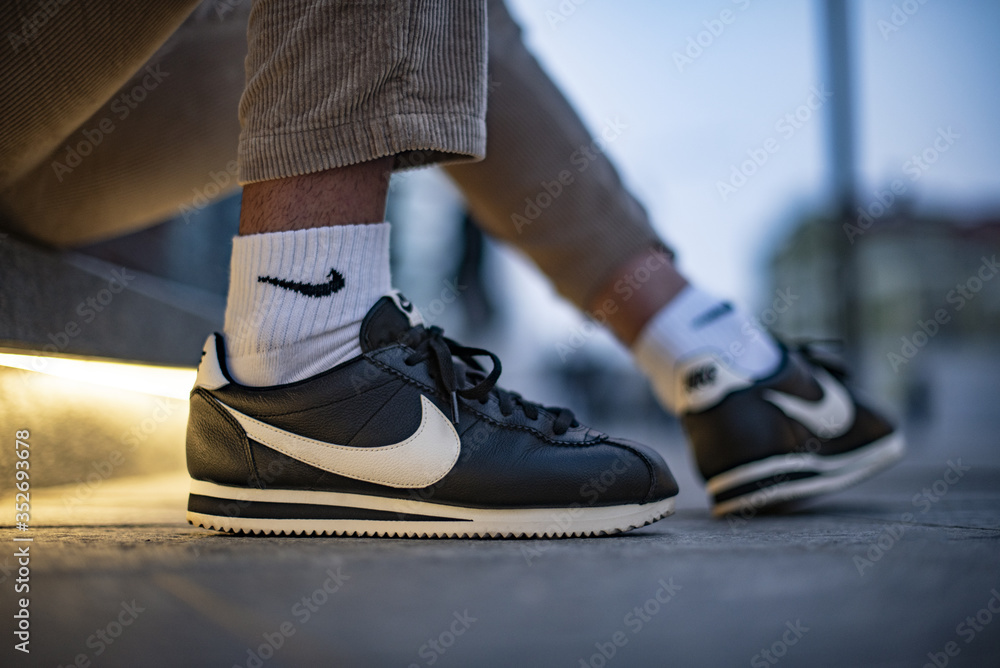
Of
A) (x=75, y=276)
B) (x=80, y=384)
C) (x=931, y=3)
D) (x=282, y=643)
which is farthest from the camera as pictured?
(x=931, y=3)

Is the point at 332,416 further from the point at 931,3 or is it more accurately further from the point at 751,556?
the point at 931,3

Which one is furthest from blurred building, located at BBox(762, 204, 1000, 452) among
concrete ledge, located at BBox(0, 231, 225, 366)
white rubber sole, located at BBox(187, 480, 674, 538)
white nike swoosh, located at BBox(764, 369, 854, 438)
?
white rubber sole, located at BBox(187, 480, 674, 538)

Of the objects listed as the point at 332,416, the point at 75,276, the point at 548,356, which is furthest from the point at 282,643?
the point at 548,356

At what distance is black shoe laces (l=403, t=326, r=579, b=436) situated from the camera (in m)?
0.62

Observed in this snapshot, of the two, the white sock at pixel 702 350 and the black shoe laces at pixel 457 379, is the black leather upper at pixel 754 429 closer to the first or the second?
the white sock at pixel 702 350

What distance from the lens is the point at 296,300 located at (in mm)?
603

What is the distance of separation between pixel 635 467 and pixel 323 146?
415 millimetres

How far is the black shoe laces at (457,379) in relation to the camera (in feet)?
2.03

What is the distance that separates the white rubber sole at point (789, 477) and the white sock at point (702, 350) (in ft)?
0.35

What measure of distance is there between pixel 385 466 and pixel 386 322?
14cm

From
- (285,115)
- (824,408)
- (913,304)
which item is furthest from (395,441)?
(913,304)

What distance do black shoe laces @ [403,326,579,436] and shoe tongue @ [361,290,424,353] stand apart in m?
0.01

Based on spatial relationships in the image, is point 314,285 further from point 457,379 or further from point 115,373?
point 115,373

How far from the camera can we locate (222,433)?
614 mm
